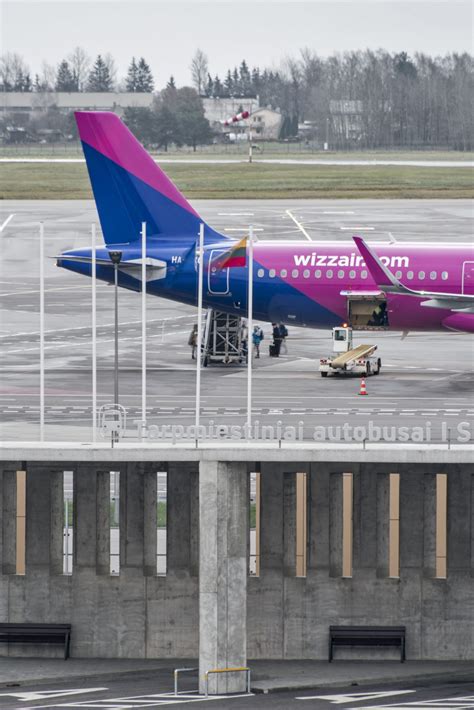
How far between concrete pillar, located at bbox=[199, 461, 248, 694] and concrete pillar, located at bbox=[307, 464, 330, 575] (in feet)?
16.6

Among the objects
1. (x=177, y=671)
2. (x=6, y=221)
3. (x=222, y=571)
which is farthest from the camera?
(x=6, y=221)

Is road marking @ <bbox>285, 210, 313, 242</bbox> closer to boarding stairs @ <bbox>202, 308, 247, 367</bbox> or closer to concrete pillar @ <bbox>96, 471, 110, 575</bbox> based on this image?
boarding stairs @ <bbox>202, 308, 247, 367</bbox>

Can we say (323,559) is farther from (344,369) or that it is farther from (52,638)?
(344,369)

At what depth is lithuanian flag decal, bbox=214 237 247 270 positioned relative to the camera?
292ft

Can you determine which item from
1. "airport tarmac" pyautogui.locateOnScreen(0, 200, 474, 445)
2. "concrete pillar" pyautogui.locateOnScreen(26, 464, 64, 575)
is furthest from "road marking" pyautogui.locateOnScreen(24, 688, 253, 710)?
"airport tarmac" pyautogui.locateOnScreen(0, 200, 474, 445)

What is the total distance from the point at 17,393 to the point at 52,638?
2125 centimetres

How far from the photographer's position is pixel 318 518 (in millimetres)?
58906

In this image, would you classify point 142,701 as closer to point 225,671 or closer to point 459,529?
point 225,671

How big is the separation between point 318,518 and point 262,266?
32.8 metres

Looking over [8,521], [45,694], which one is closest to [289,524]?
[8,521]

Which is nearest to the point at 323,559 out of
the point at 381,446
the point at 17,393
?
the point at 381,446

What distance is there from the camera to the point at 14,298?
11888 cm

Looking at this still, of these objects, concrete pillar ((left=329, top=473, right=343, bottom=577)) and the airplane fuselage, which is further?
the airplane fuselage

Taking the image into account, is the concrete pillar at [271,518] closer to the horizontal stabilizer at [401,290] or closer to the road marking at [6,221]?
the horizontal stabilizer at [401,290]
